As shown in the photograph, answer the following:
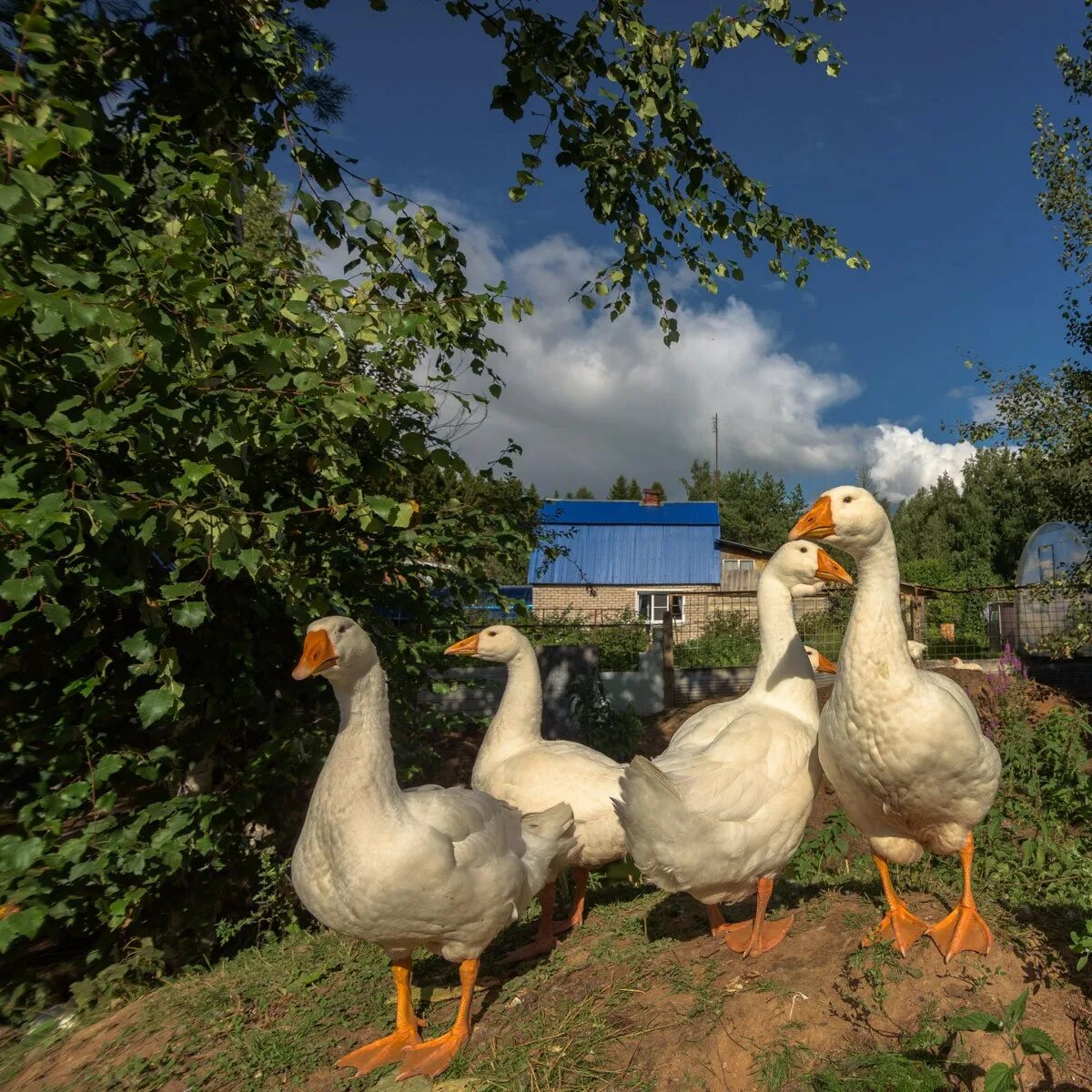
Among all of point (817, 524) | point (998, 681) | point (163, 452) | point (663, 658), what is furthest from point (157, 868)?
point (663, 658)

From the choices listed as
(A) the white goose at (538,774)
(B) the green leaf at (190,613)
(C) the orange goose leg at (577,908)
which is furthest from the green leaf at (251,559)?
(C) the orange goose leg at (577,908)

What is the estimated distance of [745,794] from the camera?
3.54m

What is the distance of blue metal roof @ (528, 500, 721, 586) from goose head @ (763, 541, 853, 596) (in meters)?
24.8

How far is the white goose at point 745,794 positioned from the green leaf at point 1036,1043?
131 cm

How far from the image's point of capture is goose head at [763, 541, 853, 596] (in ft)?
13.8

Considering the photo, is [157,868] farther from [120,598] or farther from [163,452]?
[163,452]

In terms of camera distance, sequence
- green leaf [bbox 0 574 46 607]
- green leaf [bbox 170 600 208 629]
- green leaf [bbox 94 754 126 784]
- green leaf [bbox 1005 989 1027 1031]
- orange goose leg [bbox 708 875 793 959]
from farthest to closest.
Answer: green leaf [bbox 94 754 126 784]
orange goose leg [bbox 708 875 793 959]
green leaf [bbox 170 600 208 629]
green leaf [bbox 0 574 46 607]
green leaf [bbox 1005 989 1027 1031]

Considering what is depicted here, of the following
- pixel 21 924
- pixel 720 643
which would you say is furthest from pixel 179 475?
pixel 720 643

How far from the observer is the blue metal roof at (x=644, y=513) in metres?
33.0

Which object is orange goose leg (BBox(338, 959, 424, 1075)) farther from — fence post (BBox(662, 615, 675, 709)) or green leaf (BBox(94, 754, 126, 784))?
fence post (BBox(662, 615, 675, 709))

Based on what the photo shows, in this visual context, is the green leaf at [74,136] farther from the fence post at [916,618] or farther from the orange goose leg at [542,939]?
the fence post at [916,618]

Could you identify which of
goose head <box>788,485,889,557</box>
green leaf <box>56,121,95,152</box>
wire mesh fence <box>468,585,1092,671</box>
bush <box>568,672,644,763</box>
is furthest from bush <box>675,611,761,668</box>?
green leaf <box>56,121,95,152</box>

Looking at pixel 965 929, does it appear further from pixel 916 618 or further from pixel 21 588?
pixel 916 618

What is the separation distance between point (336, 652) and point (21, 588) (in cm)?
113
